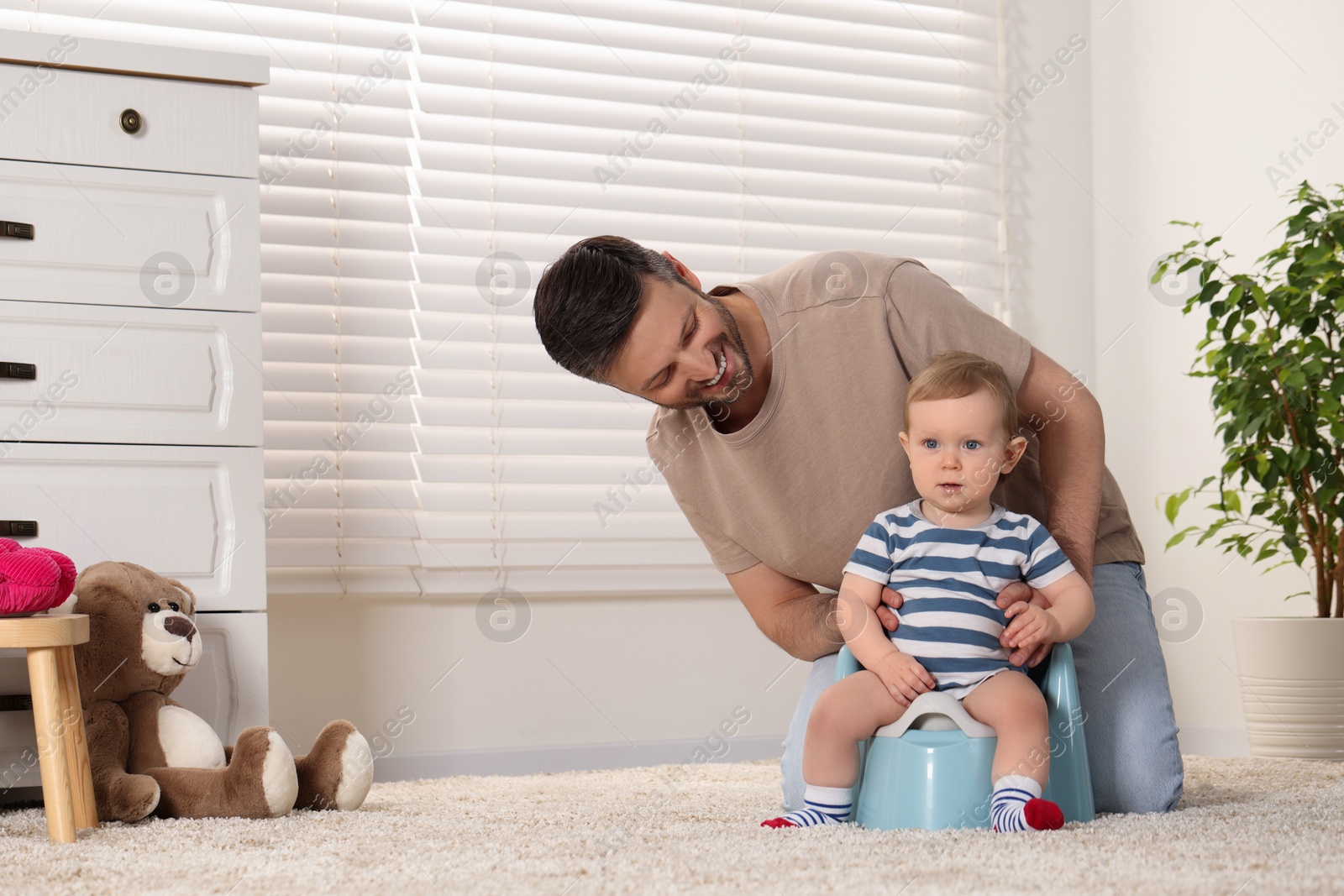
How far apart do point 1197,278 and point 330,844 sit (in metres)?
2.10

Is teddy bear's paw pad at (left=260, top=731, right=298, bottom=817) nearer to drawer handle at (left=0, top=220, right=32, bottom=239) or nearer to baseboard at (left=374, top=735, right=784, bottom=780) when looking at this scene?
baseboard at (left=374, top=735, right=784, bottom=780)

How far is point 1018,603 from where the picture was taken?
4.18 ft

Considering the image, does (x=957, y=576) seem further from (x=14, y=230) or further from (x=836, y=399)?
(x=14, y=230)

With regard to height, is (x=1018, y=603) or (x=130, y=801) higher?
(x=1018, y=603)

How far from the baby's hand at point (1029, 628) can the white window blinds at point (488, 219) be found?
107 cm

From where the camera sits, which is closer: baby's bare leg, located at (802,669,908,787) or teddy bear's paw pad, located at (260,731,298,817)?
baby's bare leg, located at (802,669,908,787)

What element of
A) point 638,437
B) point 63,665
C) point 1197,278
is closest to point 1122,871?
point 63,665

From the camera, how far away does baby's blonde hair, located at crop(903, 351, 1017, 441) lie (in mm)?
1306

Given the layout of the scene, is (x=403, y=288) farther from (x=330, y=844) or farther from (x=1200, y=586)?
(x=1200, y=586)

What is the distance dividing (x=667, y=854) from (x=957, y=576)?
454 millimetres

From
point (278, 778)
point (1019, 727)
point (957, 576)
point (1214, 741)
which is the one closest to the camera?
point (1019, 727)

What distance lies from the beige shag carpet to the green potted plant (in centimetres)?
53

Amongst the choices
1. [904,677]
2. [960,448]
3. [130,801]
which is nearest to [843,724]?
[904,677]

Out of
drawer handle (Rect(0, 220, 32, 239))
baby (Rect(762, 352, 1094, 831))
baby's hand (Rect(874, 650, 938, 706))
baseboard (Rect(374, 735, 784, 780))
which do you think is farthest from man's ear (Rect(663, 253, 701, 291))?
baseboard (Rect(374, 735, 784, 780))
